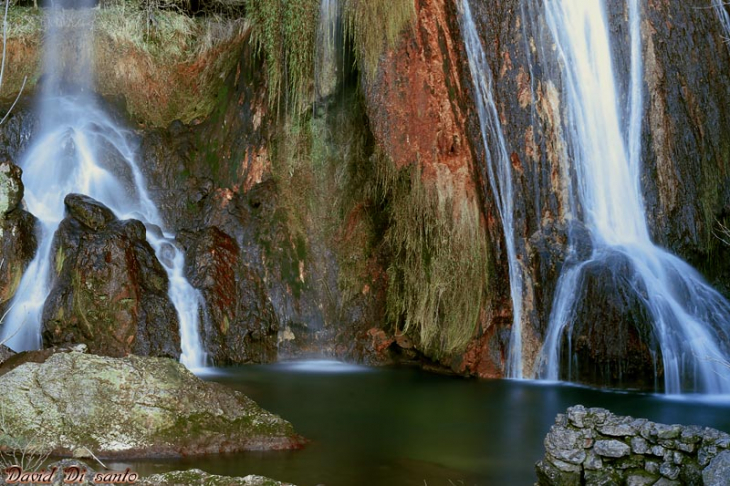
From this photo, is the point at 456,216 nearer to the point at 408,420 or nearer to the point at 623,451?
the point at 408,420

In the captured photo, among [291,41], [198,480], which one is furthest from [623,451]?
[291,41]

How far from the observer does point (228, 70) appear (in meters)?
15.6

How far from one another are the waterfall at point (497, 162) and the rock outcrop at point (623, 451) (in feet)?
19.2

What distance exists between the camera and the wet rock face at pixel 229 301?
40.1 ft

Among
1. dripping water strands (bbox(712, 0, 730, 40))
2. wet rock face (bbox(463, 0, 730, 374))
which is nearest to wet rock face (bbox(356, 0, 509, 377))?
wet rock face (bbox(463, 0, 730, 374))

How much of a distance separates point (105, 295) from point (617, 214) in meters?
6.99

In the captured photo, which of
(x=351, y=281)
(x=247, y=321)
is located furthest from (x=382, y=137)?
(x=247, y=321)

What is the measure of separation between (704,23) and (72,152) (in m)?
10.2

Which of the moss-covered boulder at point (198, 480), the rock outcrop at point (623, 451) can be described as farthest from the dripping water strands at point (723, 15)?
the moss-covered boulder at point (198, 480)

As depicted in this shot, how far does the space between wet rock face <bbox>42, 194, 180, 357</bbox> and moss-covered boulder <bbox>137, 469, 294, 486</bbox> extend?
574 centimetres

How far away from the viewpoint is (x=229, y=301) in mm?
12672

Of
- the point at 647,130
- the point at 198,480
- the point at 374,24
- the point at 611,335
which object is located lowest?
the point at 198,480

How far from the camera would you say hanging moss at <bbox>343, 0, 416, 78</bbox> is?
38.4ft

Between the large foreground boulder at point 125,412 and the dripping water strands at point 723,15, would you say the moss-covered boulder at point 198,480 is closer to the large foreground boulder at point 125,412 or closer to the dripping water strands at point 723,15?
the large foreground boulder at point 125,412
